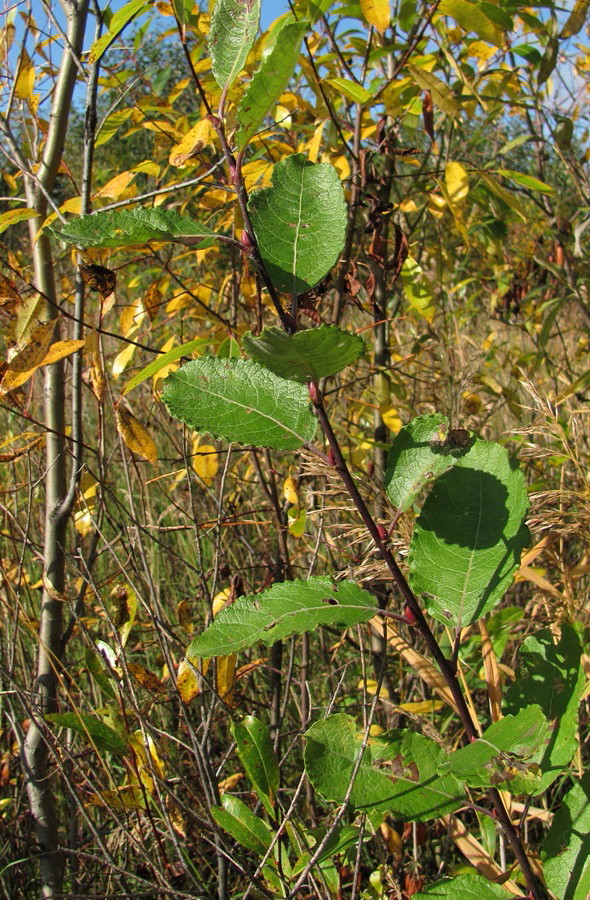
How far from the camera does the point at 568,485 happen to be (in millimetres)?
1865

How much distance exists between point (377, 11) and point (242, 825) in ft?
3.69

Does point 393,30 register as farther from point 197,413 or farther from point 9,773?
point 9,773

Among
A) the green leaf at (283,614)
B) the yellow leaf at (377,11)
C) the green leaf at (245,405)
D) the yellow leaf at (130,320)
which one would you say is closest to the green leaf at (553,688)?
the green leaf at (283,614)

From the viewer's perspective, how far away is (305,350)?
0.54 metres

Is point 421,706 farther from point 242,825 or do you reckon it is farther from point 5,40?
point 5,40

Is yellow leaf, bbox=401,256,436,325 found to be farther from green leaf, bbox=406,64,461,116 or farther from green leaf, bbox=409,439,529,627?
green leaf, bbox=409,439,529,627

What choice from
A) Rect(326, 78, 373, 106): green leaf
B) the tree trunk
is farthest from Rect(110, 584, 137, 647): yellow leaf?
Rect(326, 78, 373, 106): green leaf

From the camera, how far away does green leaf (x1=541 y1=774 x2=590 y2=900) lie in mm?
767

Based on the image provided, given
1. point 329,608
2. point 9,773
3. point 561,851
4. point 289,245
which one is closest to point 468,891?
point 561,851

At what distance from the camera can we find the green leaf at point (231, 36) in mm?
636

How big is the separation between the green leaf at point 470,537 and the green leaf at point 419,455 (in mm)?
17

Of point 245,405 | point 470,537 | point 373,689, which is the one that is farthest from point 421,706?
point 245,405

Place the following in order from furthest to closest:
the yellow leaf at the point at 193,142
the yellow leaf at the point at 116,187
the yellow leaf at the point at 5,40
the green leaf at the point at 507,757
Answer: the yellow leaf at the point at 5,40 < the yellow leaf at the point at 116,187 < the yellow leaf at the point at 193,142 < the green leaf at the point at 507,757

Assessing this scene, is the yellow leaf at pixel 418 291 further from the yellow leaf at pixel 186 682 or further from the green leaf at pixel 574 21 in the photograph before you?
the yellow leaf at pixel 186 682
